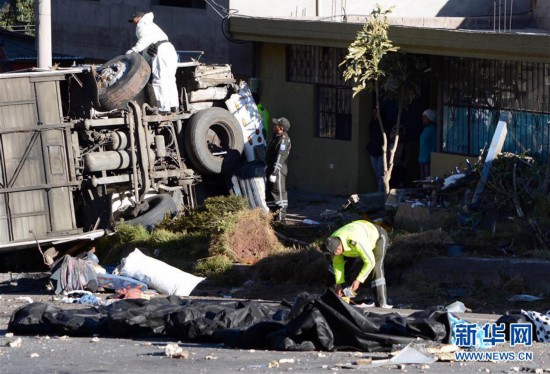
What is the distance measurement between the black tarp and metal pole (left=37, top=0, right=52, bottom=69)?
24.2 ft

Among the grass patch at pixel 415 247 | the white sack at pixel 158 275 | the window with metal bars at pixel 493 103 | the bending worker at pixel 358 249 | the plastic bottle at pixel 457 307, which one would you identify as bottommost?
the white sack at pixel 158 275

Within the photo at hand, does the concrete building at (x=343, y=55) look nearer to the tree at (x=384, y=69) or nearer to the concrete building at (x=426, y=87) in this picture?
the concrete building at (x=426, y=87)

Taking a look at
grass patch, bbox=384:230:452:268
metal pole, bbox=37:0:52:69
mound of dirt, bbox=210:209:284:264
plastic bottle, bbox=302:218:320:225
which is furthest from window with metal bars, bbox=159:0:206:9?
grass patch, bbox=384:230:452:268

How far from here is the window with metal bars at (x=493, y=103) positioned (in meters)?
17.9

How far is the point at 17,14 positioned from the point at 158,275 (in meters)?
26.3

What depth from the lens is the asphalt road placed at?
32.6ft

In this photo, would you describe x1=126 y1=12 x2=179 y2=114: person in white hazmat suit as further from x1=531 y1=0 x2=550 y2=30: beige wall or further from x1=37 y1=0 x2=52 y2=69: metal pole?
x1=531 y1=0 x2=550 y2=30: beige wall

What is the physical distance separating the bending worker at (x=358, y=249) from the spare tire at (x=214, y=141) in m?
5.82

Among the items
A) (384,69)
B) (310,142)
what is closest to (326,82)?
(310,142)

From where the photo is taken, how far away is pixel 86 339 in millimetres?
11914

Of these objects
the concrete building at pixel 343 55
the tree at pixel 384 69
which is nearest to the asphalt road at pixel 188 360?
the concrete building at pixel 343 55

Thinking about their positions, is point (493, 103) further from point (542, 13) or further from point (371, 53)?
point (542, 13)

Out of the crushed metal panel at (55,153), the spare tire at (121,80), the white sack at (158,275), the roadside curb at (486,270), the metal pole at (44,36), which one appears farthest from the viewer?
the metal pole at (44,36)

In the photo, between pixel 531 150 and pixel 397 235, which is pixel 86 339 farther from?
pixel 531 150
